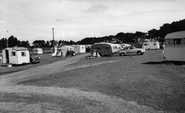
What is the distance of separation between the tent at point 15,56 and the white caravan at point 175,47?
18.9m

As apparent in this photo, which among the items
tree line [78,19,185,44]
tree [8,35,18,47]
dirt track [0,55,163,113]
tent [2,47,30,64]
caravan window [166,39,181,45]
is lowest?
dirt track [0,55,163,113]

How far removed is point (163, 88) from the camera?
6.78 meters

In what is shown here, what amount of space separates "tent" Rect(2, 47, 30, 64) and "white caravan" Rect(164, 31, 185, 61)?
18.9m

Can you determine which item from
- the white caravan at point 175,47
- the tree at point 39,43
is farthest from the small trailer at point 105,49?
the tree at point 39,43

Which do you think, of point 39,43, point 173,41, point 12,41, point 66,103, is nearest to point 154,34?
point 39,43

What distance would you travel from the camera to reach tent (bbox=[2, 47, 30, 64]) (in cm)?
2009

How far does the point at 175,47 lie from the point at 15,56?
20.0m

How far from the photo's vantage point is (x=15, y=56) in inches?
793

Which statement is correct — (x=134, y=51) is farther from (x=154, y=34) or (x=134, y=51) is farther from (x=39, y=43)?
(x=39, y=43)

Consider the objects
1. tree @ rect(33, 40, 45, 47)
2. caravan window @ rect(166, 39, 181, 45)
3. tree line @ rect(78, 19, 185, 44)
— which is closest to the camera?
caravan window @ rect(166, 39, 181, 45)

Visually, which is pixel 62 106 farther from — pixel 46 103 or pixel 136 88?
pixel 136 88

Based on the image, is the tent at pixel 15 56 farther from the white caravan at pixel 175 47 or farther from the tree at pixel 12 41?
the tree at pixel 12 41

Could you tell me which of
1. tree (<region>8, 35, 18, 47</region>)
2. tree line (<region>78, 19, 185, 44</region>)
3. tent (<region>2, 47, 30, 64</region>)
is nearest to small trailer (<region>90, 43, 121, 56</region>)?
tent (<region>2, 47, 30, 64</region>)

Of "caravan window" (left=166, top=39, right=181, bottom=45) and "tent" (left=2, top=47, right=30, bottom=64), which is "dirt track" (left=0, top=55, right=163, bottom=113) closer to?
"caravan window" (left=166, top=39, right=181, bottom=45)
